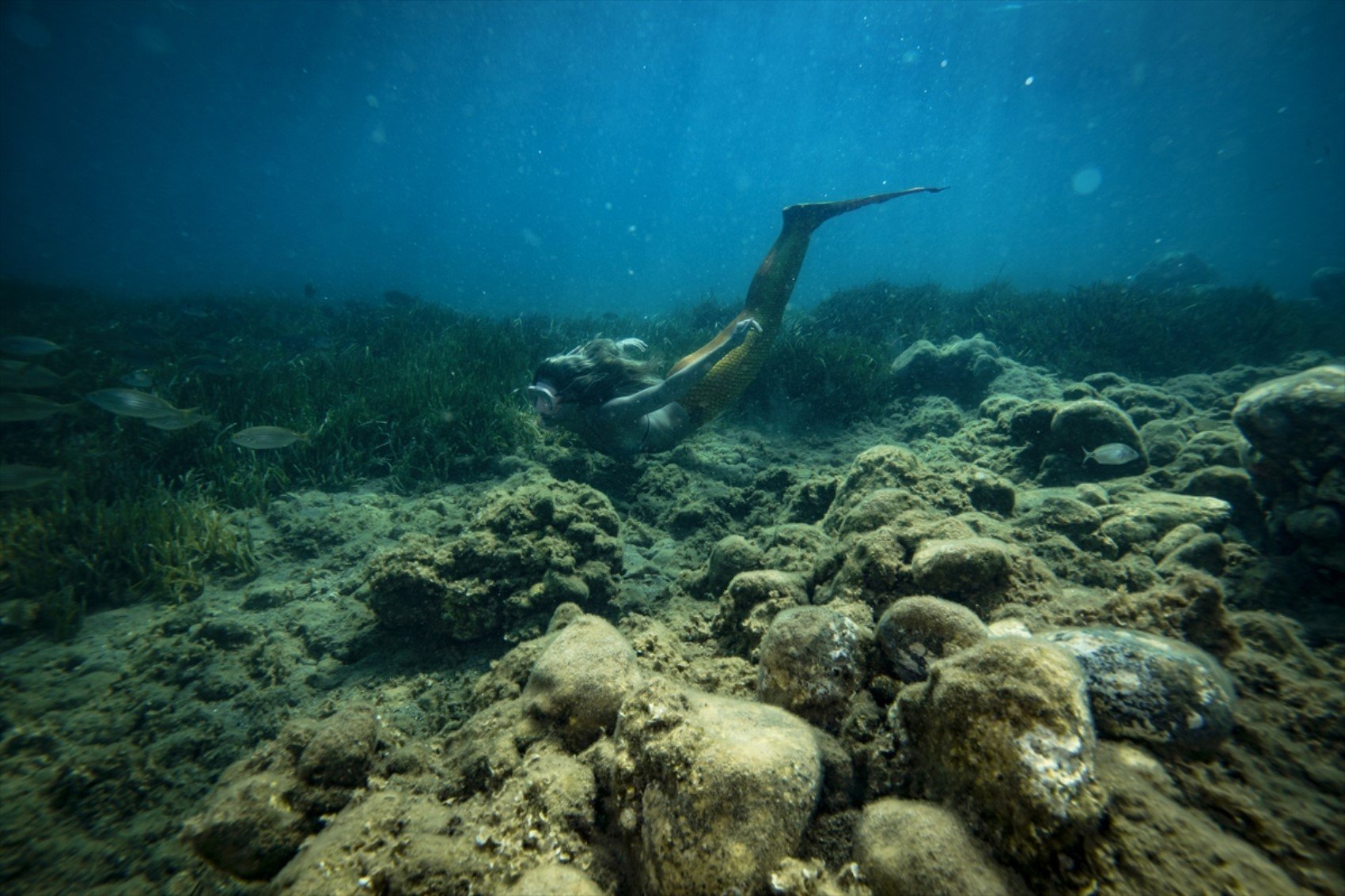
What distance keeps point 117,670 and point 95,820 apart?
49.8 inches

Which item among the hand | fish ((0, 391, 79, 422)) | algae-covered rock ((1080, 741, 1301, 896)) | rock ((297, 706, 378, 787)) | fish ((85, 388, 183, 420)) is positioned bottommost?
rock ((297, 706, 378, 787))

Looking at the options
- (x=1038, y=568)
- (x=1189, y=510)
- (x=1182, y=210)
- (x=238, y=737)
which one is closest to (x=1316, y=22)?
(x=1189, y=510)

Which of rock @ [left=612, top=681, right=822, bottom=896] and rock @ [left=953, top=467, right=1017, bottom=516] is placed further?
rock @ [left=953, top=467, right=1017, bottom=516]

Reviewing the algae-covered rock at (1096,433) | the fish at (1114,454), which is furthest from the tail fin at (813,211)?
the fish at (1114,454)

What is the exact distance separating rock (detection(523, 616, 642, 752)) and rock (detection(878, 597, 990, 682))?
3.34ft

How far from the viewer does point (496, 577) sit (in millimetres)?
3664

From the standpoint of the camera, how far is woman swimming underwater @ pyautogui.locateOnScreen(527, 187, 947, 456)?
17.2 feet

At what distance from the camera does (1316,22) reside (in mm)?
33500

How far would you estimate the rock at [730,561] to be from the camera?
3.38 metres

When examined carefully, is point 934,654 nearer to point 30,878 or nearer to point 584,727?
point 584,727

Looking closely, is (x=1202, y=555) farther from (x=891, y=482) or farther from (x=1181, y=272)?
(x=1181, y=272)

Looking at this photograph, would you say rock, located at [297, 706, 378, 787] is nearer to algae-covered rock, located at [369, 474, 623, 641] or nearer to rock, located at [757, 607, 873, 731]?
algae-covered rock, located at [369, 474, 623, 641]

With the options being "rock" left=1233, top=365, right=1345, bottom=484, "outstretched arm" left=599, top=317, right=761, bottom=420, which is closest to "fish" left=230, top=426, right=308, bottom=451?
"outstretched arm" left=599, top=317, right=761, bottom=420

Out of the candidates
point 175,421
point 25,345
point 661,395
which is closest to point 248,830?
point 661,395
